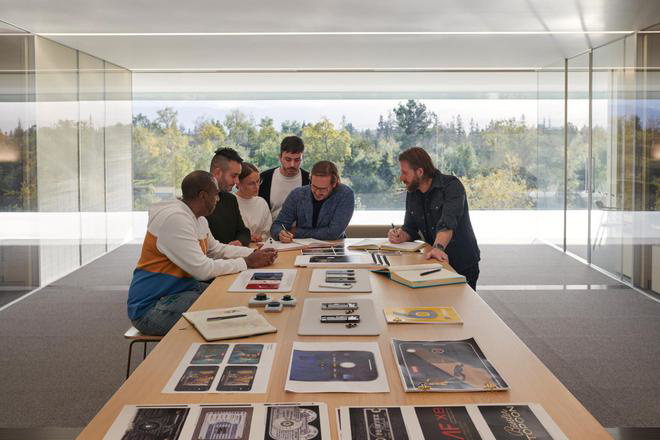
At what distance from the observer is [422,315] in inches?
105

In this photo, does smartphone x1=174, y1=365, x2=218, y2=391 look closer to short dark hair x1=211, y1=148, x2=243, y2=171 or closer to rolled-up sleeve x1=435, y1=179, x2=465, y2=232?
rolled-up sleeve x1=435, y1=179, x2=465, y2=232

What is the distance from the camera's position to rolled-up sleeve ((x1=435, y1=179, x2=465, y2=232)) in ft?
13.8

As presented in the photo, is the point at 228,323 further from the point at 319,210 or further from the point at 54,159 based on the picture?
the point at 54,159

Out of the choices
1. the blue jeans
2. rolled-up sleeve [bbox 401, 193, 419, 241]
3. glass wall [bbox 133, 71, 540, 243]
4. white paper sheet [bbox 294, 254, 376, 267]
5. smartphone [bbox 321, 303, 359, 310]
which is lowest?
the blue jeans

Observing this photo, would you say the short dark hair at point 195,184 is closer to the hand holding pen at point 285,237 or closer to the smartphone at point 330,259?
the smartphone at point 330,259

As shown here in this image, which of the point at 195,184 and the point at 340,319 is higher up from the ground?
the point at 195,184

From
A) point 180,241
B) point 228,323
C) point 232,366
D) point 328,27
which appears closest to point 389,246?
point 180,241

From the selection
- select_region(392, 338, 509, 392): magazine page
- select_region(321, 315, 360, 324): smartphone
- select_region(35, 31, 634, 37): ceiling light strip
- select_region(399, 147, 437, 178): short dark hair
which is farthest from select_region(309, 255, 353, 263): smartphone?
select_region(35, 31, 634, 37): ceiling light strip

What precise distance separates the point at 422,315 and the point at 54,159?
647 centimetres

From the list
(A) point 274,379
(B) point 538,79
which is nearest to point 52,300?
(A) point 274,379

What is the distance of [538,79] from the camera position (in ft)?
36.0

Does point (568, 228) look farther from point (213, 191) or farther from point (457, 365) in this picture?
point (457, 365)

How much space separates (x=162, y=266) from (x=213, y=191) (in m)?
0.46

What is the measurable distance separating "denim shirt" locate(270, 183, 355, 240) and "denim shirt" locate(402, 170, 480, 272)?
0.59 m
